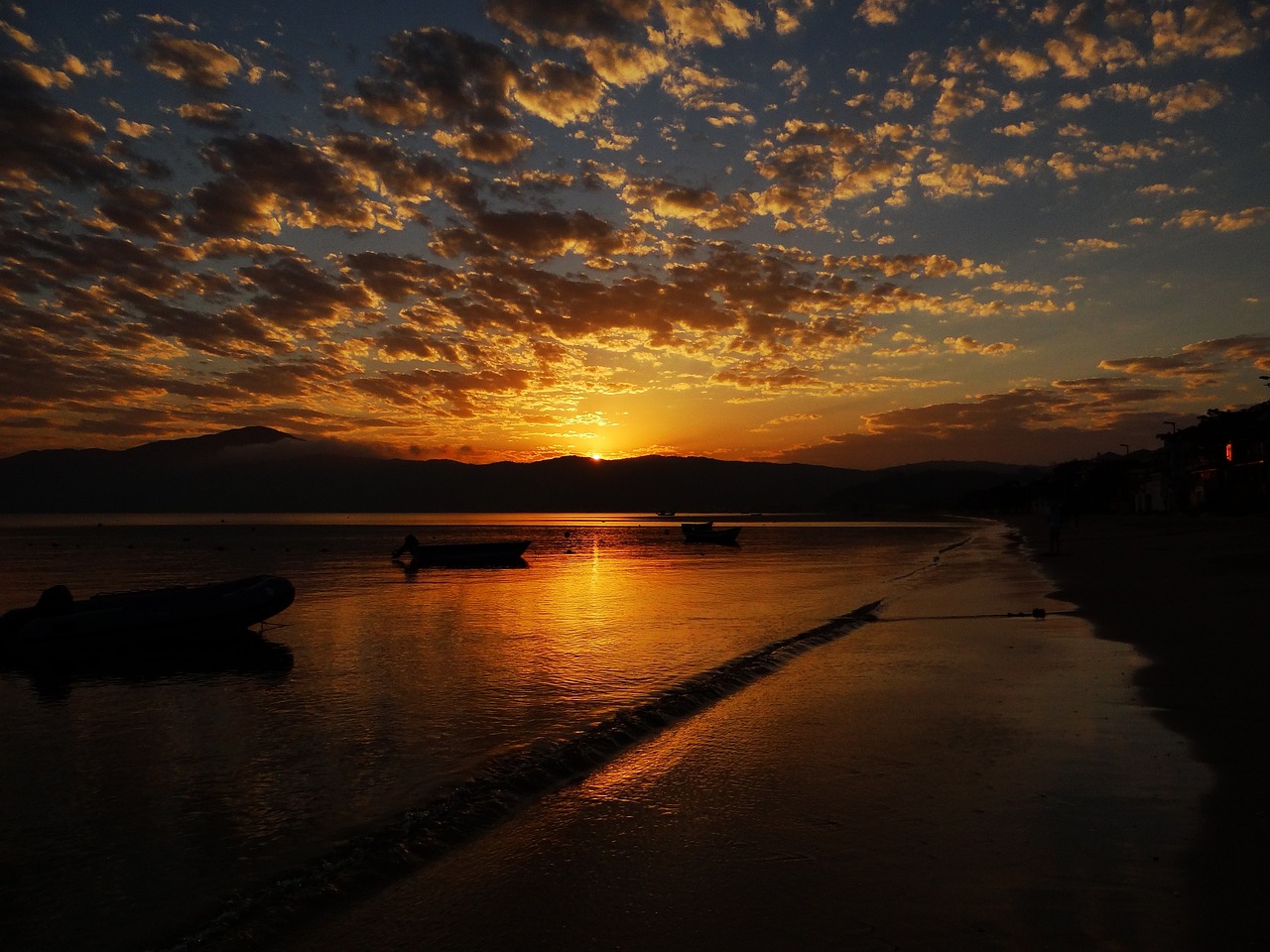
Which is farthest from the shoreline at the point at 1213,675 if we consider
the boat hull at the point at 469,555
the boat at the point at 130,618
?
the boat hull at the point at 469,555

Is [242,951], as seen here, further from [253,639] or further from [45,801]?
[253,639]

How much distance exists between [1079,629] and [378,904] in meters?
17.6

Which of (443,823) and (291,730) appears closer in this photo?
(443,823)

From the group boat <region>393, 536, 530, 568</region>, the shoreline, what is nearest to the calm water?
the shoreline

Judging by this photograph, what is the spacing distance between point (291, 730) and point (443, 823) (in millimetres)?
5564

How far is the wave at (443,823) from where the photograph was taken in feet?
20.1

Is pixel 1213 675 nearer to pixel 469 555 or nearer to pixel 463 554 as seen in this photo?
pixel 463 554

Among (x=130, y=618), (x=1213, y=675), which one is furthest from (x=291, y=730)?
(x=1213, y=675)

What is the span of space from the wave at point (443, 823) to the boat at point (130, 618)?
14971mm

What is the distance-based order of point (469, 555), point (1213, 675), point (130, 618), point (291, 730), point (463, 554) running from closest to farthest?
point (291, 730)
point (1213, 675)
point (130, 618)
point (463, 554)
point (469, 555)

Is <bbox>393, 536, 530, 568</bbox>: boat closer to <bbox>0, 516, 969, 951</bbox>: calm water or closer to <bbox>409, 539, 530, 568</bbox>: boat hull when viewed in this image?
<bbox>409, 539, 530, 568</bbox>: boat hull

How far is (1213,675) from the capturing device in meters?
12.7

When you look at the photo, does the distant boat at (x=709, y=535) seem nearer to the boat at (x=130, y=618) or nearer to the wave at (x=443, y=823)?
the boat at (x=130, y=618)

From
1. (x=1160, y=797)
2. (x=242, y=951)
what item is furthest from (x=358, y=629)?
(x=1160, y=797)
